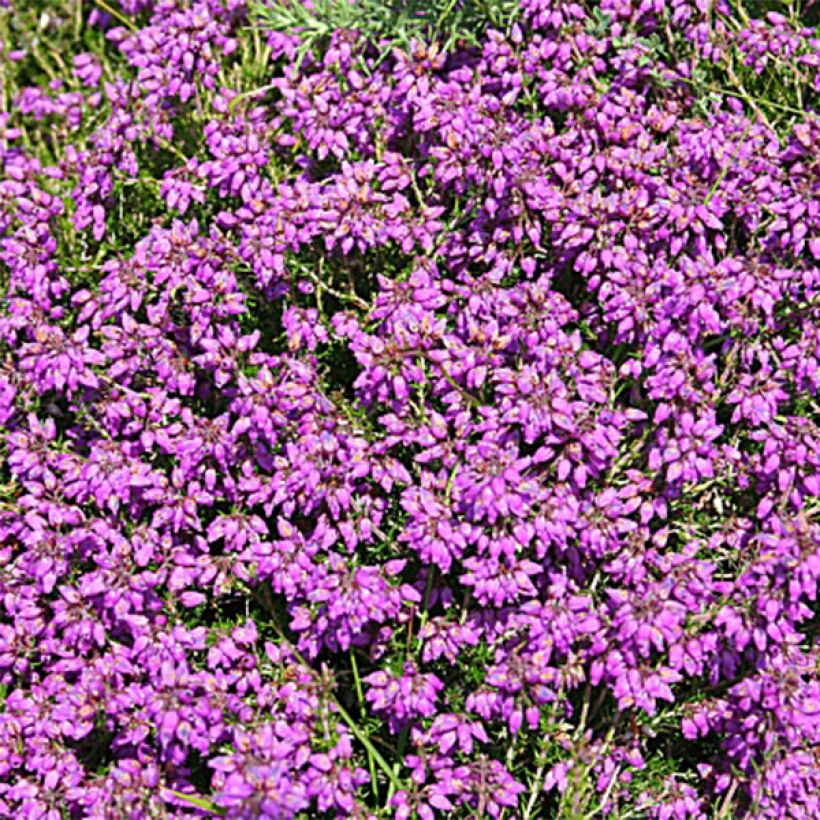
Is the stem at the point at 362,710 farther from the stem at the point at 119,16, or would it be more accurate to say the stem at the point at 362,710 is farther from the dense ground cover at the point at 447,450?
the stem at the point at 119,16

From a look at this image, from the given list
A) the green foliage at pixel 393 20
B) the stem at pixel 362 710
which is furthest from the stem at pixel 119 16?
the stem at pixel 362 710

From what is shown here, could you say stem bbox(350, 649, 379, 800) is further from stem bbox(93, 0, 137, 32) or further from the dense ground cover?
stem bbox(93, 0, 137, 32)

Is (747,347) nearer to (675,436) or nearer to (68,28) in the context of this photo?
(675,436)

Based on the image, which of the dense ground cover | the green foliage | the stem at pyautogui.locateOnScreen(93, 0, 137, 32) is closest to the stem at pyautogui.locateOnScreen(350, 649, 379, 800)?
the dense ground cover

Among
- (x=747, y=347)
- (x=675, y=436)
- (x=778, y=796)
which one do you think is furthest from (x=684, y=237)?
(x=778, y=796)

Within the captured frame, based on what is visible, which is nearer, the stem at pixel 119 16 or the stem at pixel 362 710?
the stem at pixel 362 710

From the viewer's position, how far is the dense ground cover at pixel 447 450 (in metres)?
3.21

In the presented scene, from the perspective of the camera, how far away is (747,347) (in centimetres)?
346

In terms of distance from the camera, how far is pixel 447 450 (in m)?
3.38

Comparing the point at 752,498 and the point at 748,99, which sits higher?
the point at 748,99

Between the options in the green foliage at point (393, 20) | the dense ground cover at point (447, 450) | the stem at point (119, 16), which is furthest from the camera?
the stem at point (119, 16)

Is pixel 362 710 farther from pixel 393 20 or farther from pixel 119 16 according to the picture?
pixel 119 16

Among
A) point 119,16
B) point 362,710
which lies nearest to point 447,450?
point 362,710

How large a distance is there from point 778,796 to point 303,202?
2315mm
